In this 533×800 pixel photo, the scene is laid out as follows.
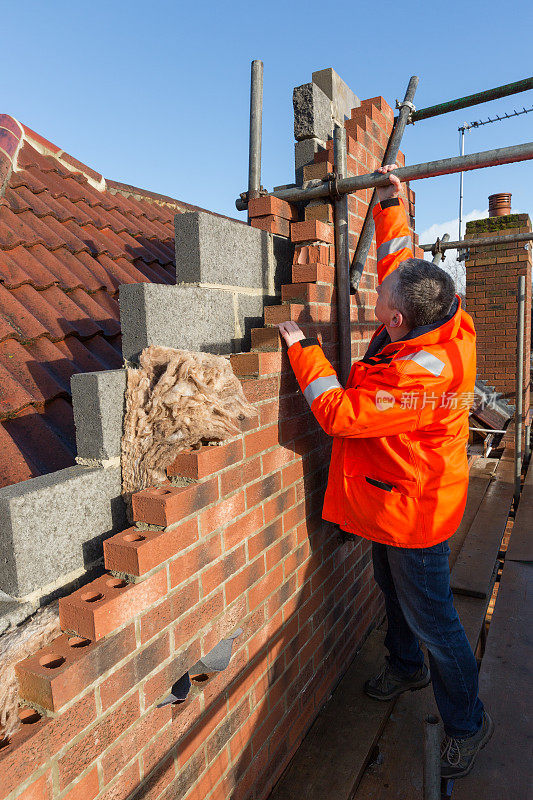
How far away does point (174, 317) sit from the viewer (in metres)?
1.94

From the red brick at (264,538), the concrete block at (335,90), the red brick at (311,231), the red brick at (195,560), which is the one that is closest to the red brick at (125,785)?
the red brick at (195,560)

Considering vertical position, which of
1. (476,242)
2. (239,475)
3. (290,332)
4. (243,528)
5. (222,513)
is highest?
(476,242)

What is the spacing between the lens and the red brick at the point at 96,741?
1.18m

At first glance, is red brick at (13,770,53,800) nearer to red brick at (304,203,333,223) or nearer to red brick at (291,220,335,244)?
red brick at (291,220,335,244)

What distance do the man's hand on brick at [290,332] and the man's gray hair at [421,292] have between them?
0.42 metres

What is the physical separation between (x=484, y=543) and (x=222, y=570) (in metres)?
3.16

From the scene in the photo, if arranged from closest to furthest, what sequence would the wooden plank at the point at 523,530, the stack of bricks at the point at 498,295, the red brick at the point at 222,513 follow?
1. the red brick at the point at 222,513
2. the wooden plank at the point at 523,530
3. the stack of bricks at the point at 498,295

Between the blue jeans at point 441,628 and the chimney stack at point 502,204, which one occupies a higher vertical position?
the chimney stack at point 502,204

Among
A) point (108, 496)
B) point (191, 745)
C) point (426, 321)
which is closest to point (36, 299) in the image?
point (108, 496)

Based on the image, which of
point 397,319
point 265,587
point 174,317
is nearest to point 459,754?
point 265,587

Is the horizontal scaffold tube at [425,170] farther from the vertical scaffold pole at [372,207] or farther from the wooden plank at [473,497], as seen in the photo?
the wooden plank at [473,497]

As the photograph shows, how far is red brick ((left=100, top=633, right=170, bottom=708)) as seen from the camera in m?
1.29

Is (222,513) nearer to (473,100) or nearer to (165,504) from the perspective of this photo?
(165,504)

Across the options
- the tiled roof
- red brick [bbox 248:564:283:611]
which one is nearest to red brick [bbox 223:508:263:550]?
red brick [bbox 248:564:283:611]
